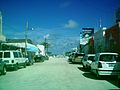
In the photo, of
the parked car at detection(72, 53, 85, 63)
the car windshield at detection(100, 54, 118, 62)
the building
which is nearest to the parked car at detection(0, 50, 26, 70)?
the car windshield at detection(100, 54, 118, 62)

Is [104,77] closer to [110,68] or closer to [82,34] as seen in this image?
[110,68]

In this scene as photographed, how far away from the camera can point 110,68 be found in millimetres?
19656

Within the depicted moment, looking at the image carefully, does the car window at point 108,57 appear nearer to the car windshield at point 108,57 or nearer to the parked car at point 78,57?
the car windshield at point 108,57

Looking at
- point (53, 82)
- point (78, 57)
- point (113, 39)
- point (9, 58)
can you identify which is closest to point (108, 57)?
point (53, 82)

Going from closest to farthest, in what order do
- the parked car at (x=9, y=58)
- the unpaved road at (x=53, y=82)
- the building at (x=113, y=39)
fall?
1. the unpaved road at (x=53, y=82)
2. the parked car at (x=9, y=58)
3. the building at (x=113, y=39)

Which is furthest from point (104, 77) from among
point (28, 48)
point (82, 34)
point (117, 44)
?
point (82, 34)

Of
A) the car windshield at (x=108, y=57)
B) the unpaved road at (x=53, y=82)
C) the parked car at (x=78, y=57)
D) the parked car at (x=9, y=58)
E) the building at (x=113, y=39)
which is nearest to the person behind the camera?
the unpaved road at (x=53, y=82)

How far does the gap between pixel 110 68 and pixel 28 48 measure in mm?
39264

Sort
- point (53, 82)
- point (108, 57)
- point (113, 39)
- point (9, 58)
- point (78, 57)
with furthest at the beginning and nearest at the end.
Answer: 1. point (78, 57)
2. point (113, 39)
3. point (9, 58)
4. point (108, 57)
5. point (53, 82)

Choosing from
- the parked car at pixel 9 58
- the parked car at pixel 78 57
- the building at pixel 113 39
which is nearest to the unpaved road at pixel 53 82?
the parked car at pixel 9 58

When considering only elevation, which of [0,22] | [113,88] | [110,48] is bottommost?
[113,88]

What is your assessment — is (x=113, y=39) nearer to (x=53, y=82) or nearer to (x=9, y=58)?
(x=9, y=58)

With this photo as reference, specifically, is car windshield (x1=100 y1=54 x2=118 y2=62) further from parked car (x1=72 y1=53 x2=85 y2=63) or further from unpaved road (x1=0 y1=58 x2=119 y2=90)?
parked car (x1=72 y1=53 x2=85 y2=63)

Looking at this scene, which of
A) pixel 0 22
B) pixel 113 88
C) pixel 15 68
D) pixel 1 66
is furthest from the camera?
pixel 0 22
